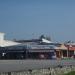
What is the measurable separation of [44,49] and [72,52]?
28636mm

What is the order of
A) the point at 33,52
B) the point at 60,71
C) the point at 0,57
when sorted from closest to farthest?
the point at 60,71 < the point at 0,57 < the point at 33,52

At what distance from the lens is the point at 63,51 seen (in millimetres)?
115062

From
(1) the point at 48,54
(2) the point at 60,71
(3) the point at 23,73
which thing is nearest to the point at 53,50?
(1) the point at 48,54

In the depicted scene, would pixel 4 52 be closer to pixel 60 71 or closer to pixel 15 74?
pixel 60 71

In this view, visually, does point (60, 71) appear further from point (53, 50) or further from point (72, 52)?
point (72, 52)

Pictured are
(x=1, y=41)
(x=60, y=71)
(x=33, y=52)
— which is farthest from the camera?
(x=1, y=41)

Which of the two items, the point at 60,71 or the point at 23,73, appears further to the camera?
the point at 60,71

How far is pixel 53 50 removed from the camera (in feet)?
318

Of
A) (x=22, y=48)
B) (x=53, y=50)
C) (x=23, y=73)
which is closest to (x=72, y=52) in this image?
(x=53, y=50)

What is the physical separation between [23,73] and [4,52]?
70.3 metres

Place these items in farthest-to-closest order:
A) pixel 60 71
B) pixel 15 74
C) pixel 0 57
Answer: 1. pixel 0 57
2. pixel 60 71
3. pixel 15 74

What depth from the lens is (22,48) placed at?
92.2m

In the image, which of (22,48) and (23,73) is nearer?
(23,73)

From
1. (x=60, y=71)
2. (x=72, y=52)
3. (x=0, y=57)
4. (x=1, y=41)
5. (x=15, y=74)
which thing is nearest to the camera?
(x=15, y=74)
